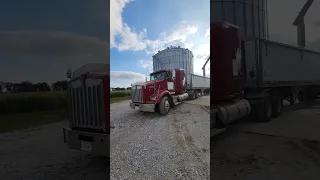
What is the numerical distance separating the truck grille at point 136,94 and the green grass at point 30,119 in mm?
442

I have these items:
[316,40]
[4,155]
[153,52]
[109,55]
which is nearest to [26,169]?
[4,155]

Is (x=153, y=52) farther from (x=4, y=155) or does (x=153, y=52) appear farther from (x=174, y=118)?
(x=4, y=155)

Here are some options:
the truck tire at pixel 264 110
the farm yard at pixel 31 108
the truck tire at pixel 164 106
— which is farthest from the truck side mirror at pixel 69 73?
the truck tire at pixel 264 110

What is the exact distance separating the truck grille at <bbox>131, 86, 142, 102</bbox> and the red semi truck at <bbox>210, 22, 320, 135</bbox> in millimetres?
440

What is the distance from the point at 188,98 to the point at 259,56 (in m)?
0.61

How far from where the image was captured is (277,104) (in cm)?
158

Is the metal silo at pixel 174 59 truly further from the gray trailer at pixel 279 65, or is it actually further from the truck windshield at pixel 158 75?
the gray trailer at pixel 279 65

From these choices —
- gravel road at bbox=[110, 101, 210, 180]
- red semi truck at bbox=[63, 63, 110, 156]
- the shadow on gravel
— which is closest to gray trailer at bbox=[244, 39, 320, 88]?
gravel road at bbox=[110, 101, 210, 180]

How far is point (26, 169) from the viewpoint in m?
1.30

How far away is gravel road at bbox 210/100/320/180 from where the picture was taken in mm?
1353

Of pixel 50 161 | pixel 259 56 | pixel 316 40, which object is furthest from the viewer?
pixel 316 40

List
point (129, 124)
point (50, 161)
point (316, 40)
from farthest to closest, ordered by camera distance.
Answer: point (316, 40) < point (50, 161) < point (129, 124)

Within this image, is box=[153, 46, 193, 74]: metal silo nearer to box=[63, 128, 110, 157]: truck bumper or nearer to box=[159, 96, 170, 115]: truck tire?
box=[159, 96, 170, 115]: truck tire

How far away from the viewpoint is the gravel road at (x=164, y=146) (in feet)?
3.81
